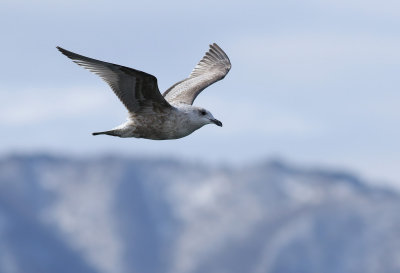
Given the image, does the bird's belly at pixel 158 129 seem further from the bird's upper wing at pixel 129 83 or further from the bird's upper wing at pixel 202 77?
the bird's upper wing at pixel 202 77

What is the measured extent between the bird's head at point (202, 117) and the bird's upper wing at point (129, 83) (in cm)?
74

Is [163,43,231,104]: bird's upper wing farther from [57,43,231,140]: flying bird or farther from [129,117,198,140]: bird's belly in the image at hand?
[129,117,198,140]: bird's belly

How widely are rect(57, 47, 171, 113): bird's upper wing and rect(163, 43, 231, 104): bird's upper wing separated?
3429 mm

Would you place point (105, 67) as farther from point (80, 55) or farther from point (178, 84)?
point (178, 84)

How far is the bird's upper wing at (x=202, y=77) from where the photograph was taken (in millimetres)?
29484

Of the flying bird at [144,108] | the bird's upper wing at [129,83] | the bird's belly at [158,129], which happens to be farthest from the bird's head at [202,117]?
the bird's upper wing at [129,83]

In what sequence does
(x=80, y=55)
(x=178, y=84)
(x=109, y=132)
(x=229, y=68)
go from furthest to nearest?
(x=229, y=68), (x=178, y=84), (x=109, y=132), (x=80, y=55)

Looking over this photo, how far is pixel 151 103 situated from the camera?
2528 centimetres

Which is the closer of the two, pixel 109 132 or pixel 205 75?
pixel 109 132

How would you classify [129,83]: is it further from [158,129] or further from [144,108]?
[158,129]

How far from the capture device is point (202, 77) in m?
31.9

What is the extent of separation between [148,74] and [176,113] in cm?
166

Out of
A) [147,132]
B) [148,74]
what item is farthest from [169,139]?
[148,74]

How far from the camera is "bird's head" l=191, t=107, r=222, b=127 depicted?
84.3ft
